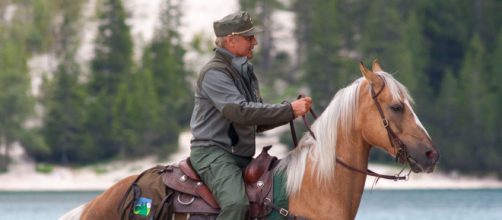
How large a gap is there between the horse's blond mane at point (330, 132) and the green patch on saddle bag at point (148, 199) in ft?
3.27

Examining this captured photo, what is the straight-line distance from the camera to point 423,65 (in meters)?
91.4

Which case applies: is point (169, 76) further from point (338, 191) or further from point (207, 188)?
point (338, 191)

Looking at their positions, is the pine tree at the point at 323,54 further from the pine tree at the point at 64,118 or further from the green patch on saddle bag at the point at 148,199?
the green patch on saddle bag at the point at 148,199

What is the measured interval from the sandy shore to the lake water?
3.93 feet

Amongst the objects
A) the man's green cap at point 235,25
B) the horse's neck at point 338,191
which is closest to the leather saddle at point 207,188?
the horse's neck at point 338,191

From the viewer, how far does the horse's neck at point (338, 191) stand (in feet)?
33.0

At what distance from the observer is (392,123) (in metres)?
9.88

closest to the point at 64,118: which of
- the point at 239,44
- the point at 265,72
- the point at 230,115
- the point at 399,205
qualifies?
the point at 265,72

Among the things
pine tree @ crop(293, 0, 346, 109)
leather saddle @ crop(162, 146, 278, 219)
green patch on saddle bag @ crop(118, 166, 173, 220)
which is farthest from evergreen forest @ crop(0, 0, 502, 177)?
leather saddle @ crop(162, 146, 278, 219)

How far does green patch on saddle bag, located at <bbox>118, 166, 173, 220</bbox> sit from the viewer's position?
10.4 metres

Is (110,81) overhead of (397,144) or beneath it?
beneath

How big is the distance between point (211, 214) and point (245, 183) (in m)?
0.38

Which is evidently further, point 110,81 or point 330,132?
point 110,81

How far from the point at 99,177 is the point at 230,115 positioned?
238 feet
